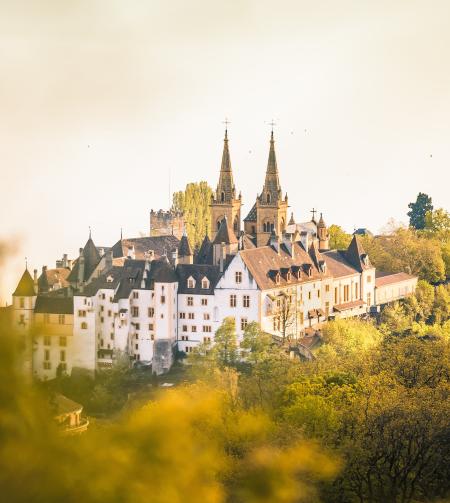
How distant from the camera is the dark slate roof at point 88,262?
7256cm

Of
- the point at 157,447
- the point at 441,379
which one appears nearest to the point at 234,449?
the point at 441,379

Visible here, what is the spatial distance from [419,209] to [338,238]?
2575 centimetres

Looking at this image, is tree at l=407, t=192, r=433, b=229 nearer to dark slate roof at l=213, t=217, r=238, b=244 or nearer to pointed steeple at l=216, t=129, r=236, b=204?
pointed steeple at l=216, t=129, r=236, b=204

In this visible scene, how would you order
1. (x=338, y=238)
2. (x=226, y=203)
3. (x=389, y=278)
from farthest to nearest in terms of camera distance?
1. (x=338, y=238)
2. (x=389, y=278)
3. (x=226, y=203)

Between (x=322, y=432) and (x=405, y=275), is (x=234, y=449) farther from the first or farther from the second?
(x=405, y=275)

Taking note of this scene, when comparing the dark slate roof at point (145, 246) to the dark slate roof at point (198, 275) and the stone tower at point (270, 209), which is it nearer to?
the stone tower at point (270, 209)

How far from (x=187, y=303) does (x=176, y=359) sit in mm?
3178

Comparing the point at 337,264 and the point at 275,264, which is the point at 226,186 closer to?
the point at 337,264

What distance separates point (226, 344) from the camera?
6594 centimetres

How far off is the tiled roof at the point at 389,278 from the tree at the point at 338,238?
482cm

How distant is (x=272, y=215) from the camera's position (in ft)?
268

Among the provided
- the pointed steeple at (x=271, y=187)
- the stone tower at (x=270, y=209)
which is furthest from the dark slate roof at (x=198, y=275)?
the pointed steeple at (x=271, y=187)

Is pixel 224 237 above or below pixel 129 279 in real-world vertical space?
above

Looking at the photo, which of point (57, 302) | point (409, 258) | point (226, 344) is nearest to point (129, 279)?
point (57, 302)
